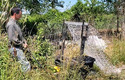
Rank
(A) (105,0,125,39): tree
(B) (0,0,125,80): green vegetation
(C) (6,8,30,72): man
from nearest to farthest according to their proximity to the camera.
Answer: (B) (0,0,125,80): green vegetation < (C) (6,8,30,72): man < (A) (105,0,125,39): tree

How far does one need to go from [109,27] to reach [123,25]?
3.40ft

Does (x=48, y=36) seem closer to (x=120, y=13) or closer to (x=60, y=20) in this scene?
(x=60, y=20)

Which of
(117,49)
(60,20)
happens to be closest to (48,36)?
(60,20)

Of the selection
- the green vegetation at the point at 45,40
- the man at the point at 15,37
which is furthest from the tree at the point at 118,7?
the man at the point at 15,37

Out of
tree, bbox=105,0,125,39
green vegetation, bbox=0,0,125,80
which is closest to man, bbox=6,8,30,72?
green vegetation, bbox=0,0,125,80

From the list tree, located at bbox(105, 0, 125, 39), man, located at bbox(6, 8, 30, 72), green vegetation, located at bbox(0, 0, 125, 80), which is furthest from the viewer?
tree, located at bbox(105, 0, 125, 39)

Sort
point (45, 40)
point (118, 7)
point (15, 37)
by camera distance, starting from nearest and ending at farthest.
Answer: point (15, 37), point (45, 40), point (118, 7)

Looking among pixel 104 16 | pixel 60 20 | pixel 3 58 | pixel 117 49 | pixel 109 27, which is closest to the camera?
pixel 3 58

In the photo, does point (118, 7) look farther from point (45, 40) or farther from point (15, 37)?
point (15, 37)

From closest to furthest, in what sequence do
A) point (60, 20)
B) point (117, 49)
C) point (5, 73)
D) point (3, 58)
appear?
point (5, 73), point (3, 58), point (117, 49), point (60, 20)

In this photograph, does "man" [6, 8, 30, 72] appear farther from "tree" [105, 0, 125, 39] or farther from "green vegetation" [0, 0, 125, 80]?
"tree" [105, 0, 125, 39]

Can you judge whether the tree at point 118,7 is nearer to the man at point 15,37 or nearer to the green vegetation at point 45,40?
the green vegetation at point 45,40

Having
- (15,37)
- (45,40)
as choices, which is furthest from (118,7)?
(15,37)

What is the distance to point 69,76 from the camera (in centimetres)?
295
